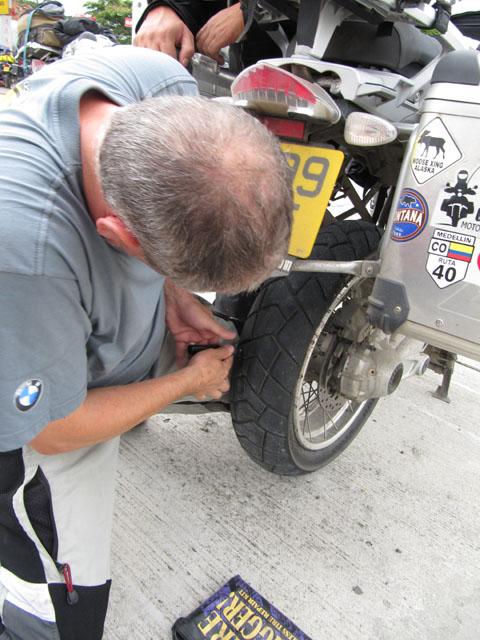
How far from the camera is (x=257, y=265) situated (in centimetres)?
73

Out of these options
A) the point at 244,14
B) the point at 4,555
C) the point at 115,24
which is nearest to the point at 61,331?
the point at 4,555

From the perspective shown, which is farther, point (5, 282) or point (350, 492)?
point (350, 492)

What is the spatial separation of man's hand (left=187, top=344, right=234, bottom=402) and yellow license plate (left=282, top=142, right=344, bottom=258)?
1.09 feet

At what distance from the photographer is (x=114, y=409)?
0.99 metres

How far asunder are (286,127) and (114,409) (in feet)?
2.46

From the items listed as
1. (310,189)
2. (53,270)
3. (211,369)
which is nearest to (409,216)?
(310,189)

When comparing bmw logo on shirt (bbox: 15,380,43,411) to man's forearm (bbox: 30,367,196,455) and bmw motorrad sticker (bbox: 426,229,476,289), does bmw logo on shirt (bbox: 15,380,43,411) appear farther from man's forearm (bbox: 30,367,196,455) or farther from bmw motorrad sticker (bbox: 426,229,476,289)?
bmw motorrad sticker (bbox: 426,229,476,289)

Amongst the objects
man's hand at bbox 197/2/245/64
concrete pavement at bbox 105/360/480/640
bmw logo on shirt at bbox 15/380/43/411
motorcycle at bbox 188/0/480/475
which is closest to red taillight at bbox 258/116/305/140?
motorcycle at bbox 188/0/480/475

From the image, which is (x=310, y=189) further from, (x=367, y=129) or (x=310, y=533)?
(x=310, y=533)

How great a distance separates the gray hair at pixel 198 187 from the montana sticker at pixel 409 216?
41 centimetres

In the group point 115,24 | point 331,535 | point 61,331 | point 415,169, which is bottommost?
point 331,535

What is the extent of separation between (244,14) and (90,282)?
91 cm

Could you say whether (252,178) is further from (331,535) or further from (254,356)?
(331,535)

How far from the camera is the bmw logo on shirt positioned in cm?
77
